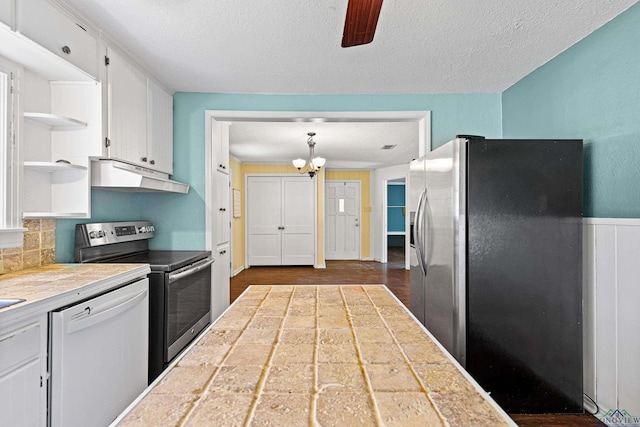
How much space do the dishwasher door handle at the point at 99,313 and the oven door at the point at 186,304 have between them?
0.33 meters

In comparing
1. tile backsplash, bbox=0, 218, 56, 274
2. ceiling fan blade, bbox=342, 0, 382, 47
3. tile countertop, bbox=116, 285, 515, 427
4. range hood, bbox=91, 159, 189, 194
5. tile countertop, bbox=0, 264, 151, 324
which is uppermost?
ceiling fan blade, bbox=342, 0, 382, 47

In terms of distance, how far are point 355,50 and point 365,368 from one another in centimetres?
206

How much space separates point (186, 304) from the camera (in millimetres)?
2488

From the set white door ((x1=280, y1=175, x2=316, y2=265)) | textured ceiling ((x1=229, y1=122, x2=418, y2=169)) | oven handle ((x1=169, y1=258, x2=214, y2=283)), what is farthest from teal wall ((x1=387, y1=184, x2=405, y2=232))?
oven handle ((x1=169, y1=258, x2=214, y2=283))

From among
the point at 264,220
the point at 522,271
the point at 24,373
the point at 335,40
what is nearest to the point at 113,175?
the point at 24,373

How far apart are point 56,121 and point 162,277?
109cm

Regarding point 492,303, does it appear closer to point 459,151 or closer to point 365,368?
point 459,151

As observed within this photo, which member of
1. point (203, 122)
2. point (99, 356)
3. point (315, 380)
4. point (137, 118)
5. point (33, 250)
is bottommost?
point (99, 356)

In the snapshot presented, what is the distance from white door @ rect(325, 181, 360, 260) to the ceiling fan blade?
274 inches

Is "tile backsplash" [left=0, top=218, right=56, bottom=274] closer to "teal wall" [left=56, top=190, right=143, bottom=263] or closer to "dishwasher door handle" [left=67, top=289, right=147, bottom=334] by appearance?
"teal wall" [left=56, top=190, right=143, bottom=263]

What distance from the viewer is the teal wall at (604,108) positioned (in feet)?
6.00

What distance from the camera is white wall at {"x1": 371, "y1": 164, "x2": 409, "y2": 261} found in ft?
25.4

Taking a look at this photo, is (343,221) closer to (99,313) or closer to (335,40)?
(335,40)

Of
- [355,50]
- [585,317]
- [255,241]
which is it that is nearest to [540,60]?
[355,50]
